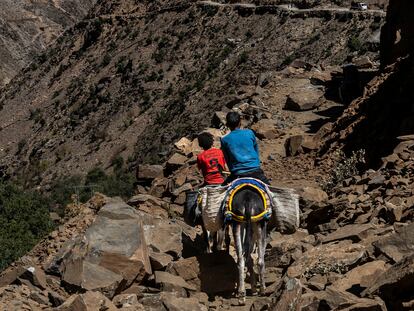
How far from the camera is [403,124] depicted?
1449 cm

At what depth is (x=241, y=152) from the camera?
29.6 ft

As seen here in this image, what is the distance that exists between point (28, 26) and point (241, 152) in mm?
119557

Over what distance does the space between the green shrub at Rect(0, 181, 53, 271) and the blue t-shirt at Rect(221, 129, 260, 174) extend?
34.2 ft

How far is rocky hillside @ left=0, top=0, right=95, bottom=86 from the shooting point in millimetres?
114625

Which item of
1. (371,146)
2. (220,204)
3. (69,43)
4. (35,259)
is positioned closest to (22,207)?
(371,146)

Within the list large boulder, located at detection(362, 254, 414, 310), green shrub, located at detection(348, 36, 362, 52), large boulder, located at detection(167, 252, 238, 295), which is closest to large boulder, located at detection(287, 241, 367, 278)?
large boulder, located at detection(167, 252, 238, 295)

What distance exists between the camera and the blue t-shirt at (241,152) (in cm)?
901

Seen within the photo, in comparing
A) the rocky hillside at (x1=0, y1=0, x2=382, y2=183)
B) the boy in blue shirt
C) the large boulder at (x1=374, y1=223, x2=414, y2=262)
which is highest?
the boy in blue shirt

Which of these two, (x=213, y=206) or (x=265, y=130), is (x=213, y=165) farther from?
(x=265, y=130)

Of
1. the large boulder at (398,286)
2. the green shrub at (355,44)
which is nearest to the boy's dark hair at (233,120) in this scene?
the large boulder at (398,286)

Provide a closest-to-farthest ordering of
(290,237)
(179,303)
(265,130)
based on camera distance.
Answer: (179,303) → (290,237) → (265,130)

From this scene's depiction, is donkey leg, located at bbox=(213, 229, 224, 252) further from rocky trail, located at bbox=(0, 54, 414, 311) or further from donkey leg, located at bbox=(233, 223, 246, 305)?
donkey leg, located at bbox=(233, 223, 246, 305)

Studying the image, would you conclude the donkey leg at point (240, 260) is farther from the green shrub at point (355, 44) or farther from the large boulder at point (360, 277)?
the green shrub at point (355, 44)

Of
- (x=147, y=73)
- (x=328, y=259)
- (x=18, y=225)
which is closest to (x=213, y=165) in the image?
(x=328, y=259)
